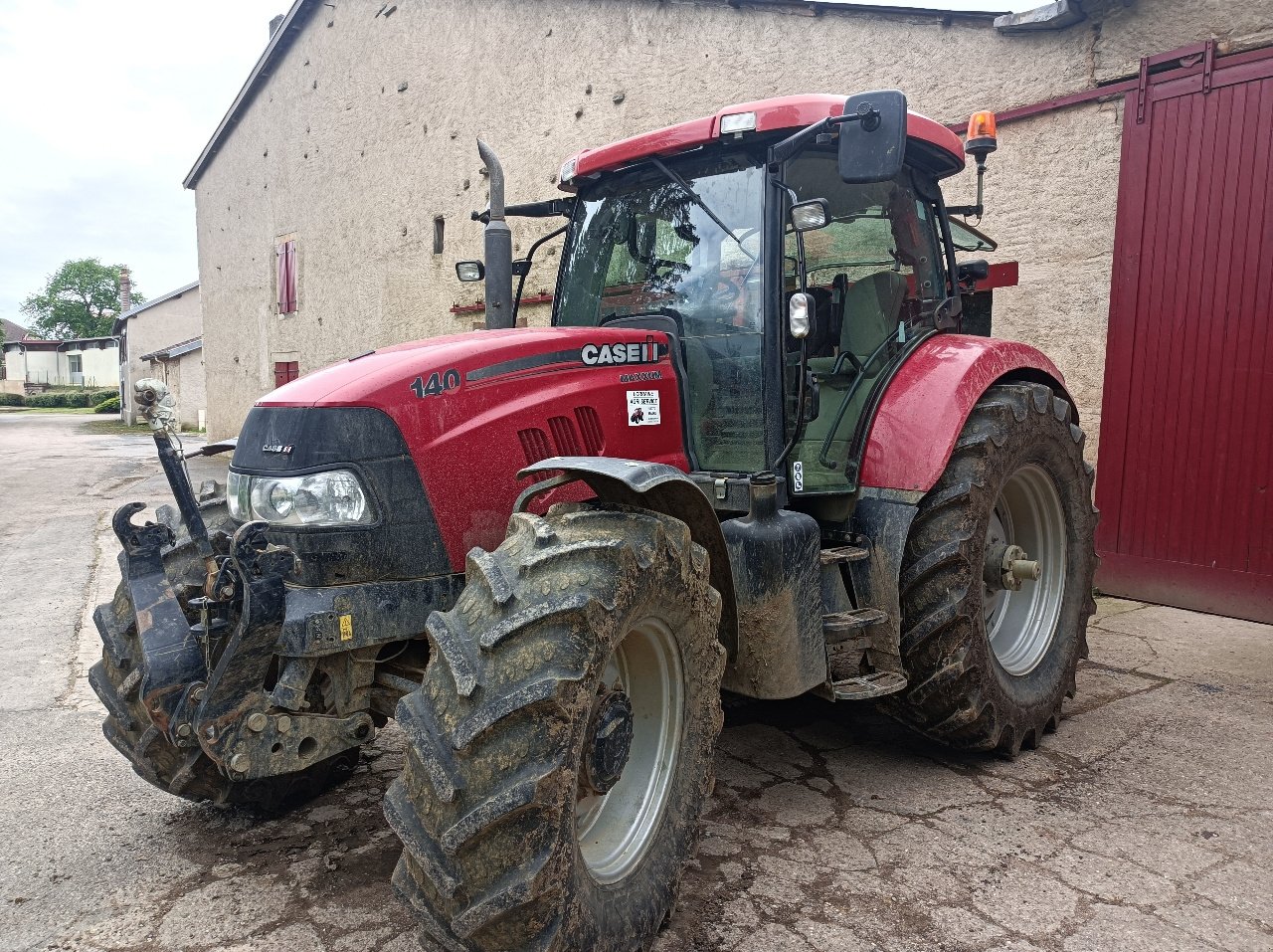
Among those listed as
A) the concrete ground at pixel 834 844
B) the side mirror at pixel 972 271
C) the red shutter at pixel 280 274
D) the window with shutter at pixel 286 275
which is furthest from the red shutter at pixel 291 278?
the side mirror at pixel 972 271

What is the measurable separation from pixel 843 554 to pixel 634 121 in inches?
245

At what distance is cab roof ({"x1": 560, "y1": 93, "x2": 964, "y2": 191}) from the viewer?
3.00 meters

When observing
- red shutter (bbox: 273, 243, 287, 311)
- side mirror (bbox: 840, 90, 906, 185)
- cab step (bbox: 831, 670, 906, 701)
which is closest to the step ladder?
cab step (bbox: 831, 670, 906, 701)

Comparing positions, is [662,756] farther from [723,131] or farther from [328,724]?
[723,131]

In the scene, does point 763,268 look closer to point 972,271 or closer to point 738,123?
point 738,123

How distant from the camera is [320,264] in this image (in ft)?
43.5

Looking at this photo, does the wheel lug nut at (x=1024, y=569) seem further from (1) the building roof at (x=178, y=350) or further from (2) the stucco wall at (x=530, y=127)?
(1) the building roof at (x=178, y=350)

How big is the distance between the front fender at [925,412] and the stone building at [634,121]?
2662 millimetres

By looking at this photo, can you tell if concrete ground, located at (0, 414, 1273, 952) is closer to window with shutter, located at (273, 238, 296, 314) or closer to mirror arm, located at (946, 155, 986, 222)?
mirror arm, located at (946, 155, 986, 222)

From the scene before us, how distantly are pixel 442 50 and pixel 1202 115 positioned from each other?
803 cm

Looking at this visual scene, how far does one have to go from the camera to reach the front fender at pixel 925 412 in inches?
128

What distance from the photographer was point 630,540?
2.21 metres

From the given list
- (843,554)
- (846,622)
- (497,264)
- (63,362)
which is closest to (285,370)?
(497,264)

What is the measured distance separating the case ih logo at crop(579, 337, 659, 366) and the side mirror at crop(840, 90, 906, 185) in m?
0.79
